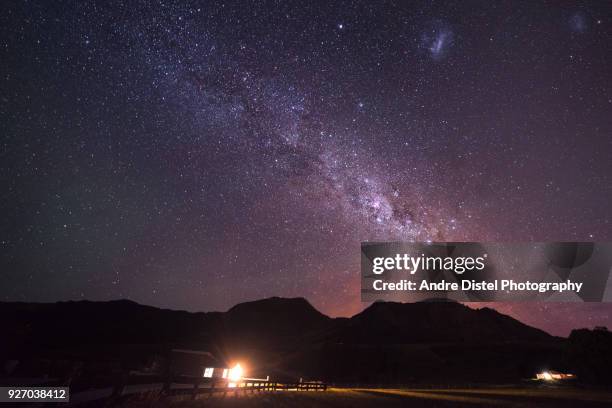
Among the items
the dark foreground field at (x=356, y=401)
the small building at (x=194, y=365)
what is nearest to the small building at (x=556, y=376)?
the dark foreground field at (x=356, y=401)

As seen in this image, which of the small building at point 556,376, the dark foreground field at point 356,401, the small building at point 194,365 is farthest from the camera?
the small building at point 556,376

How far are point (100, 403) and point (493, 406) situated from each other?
21.9 m

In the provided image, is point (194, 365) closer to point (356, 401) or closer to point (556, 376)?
point (356, 401)

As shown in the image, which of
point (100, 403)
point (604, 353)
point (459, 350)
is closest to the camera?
point (100, 403)

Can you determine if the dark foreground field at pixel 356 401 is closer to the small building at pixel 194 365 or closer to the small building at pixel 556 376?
the small building at pixel 194 365

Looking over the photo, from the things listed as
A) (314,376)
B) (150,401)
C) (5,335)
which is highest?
(5,335)

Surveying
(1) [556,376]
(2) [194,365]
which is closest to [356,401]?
(2) [194,365]

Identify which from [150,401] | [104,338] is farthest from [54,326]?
[150,401]

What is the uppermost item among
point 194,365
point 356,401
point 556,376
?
point 194,365

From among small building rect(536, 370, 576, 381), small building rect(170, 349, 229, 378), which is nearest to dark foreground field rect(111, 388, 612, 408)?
small building rect(170, 349, 229, 378)

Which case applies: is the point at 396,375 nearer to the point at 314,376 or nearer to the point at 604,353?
the point at 314,376

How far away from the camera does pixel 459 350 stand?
402 ft

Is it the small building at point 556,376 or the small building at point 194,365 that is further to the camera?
the small building at point 556,376

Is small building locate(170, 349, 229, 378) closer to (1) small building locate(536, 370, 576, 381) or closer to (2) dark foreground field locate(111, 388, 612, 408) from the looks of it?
(2) dark foreground field locate(111, 388, 612, 408)
